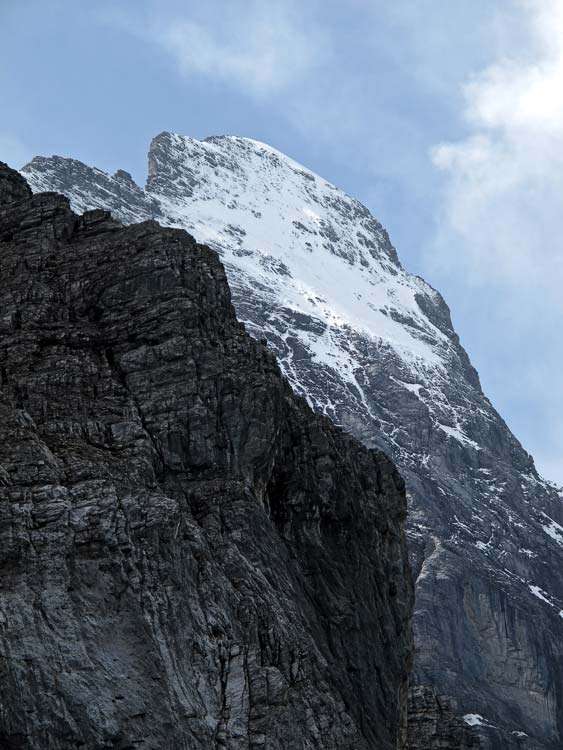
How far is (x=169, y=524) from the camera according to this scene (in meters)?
45.0

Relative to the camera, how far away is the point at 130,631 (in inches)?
1670

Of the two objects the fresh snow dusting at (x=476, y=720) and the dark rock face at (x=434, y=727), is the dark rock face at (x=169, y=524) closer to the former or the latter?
the dark rock face at (x=434, y=727)

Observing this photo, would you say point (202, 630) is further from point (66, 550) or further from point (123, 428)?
point (123, 428)

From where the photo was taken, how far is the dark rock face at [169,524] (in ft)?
136

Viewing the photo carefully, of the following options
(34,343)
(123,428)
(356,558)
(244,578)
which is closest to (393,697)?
(356,558)

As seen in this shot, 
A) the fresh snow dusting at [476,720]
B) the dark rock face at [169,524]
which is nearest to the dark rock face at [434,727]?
the dark rock face at [169,524]

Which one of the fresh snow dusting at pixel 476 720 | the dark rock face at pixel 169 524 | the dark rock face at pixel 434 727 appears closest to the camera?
the dark rock face at pixel 169 524

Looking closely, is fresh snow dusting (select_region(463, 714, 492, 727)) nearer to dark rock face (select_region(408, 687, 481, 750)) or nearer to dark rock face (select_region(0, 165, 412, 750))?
dark rock face (select_region(408, 687, 481, 750))

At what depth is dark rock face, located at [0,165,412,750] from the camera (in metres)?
41.4

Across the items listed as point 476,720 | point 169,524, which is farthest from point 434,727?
point 476,720

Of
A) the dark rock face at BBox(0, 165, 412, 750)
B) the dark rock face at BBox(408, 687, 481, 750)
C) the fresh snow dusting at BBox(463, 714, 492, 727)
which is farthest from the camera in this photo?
the fresh snow dusting at BBox(463, 714, 492, 727)

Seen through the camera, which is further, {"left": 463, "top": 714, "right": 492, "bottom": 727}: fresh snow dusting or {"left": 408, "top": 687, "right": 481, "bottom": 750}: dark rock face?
{"left": 463, "top": 714, "right": 492, "bottom": 727}: fresh snow dusting

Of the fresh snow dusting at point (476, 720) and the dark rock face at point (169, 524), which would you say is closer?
the dark rock face at point (169, 524)

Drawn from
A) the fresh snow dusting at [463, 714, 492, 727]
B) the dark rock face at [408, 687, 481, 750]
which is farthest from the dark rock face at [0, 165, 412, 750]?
the fresh snow dusting at [463, 714, 492, 727]
